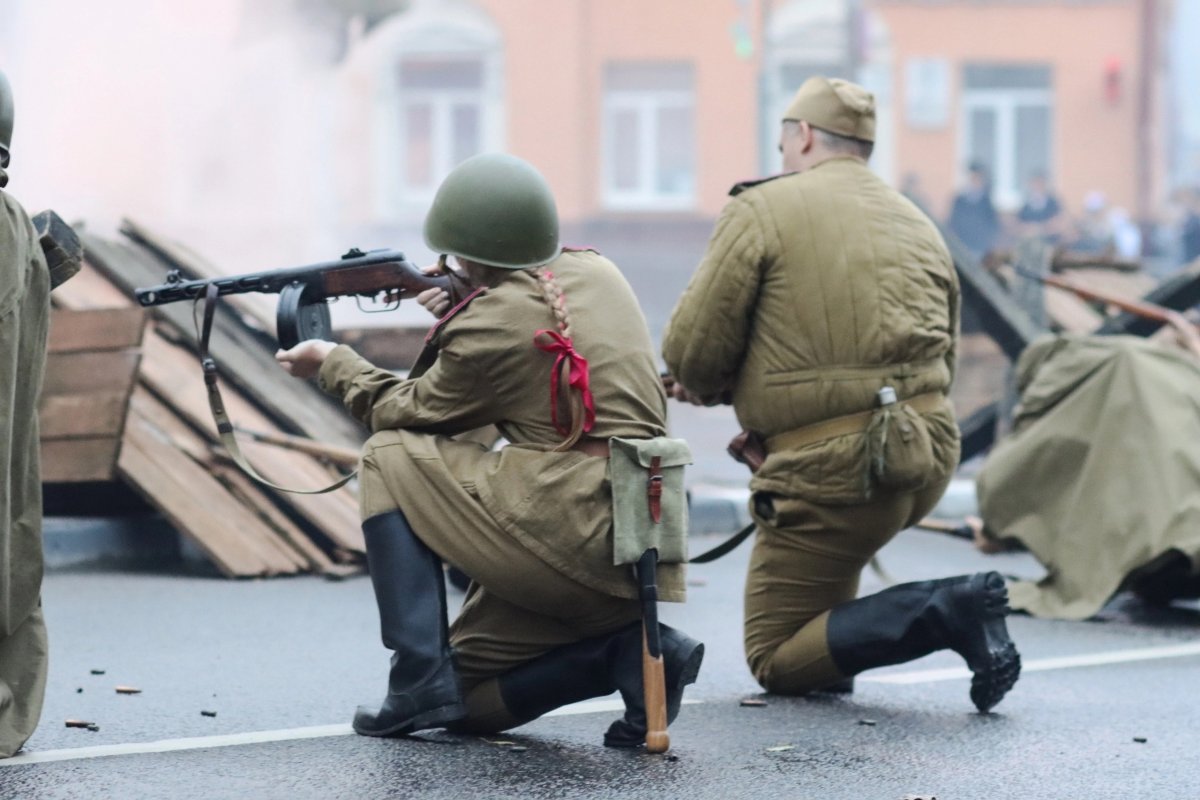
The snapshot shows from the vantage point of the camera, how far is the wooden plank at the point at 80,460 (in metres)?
7.70

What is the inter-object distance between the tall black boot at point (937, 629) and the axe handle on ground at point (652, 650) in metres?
0.83

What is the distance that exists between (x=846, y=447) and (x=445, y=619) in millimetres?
1149

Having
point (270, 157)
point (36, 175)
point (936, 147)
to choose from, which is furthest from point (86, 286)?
point (936, 147)

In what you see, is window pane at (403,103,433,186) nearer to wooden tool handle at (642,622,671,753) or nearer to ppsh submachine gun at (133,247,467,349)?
ppsh submachine gun at (133,247,467,349)

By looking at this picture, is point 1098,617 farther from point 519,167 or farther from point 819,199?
point 519,167

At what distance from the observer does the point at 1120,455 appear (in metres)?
7.25

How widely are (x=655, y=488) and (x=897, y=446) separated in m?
0.85

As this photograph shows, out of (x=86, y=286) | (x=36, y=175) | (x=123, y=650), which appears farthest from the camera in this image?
(x=36, y=175)

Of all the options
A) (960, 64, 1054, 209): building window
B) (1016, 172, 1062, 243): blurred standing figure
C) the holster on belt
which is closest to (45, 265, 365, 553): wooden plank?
the holster on belt

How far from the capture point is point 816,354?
207 inches

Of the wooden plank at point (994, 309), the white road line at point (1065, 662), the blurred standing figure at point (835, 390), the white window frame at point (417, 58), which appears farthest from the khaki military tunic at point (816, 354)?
the white window frame at point (417, 58)

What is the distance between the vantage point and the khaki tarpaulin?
705 cm

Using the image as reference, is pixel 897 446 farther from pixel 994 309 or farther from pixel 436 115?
pixel 436 115

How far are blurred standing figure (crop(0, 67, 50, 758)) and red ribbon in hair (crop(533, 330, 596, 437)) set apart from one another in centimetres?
113
